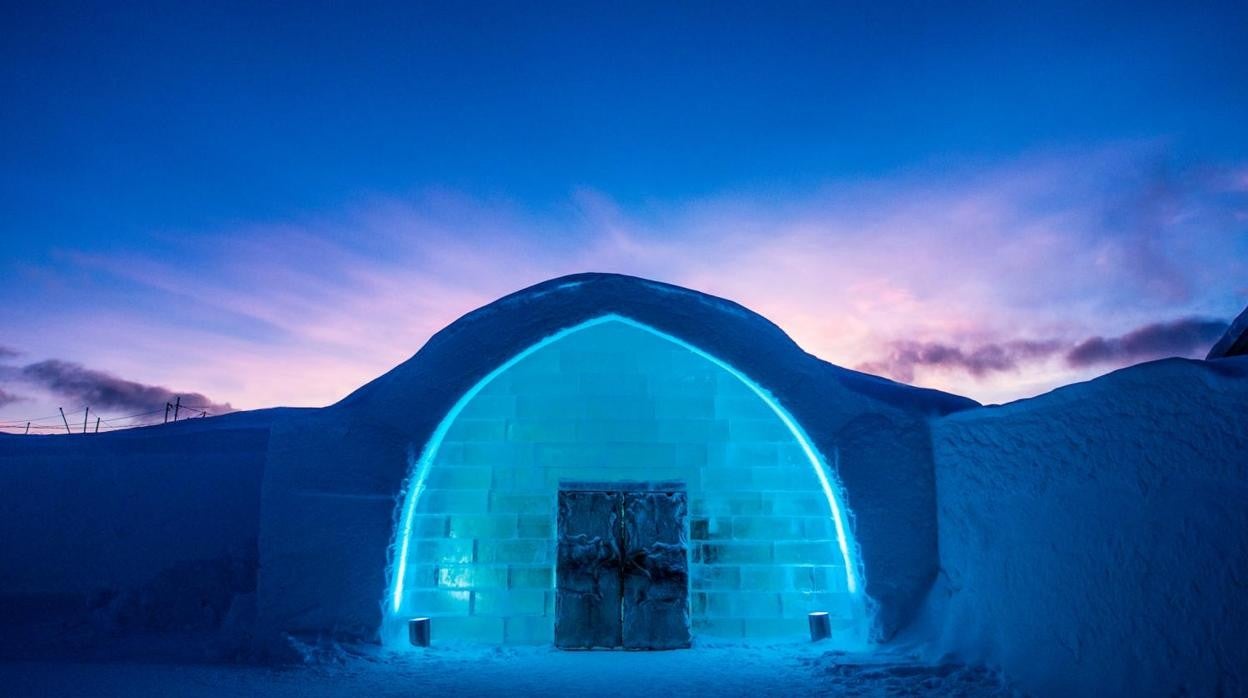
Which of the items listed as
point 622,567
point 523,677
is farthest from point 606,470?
point 523,677

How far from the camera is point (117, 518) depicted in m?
8.07

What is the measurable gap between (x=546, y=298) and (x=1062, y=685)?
4880 millimetres

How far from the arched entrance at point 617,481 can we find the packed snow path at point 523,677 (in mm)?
617

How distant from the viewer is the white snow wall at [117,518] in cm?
→ 759

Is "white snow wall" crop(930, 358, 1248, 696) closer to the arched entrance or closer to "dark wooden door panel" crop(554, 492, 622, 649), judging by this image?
the arched entrance

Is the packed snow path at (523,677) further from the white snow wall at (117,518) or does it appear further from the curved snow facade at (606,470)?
the white snow wall at (117,518)

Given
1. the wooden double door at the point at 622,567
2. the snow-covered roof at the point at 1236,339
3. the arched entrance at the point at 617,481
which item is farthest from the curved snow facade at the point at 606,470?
the snow-covered roof at the point at 1236,339

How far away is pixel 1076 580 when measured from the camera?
4.19 meters

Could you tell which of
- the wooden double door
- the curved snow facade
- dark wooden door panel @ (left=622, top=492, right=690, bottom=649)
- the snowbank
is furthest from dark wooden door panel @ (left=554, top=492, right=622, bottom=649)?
the snowbank

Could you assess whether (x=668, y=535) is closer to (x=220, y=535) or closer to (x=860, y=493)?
(x=860, y=493)

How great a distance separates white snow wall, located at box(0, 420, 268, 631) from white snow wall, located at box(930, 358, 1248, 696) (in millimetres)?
7327

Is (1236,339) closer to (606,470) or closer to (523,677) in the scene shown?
(606,470)

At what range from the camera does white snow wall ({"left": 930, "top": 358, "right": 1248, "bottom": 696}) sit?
3.21 meters

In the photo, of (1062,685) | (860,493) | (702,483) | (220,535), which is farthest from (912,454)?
(220,535)
